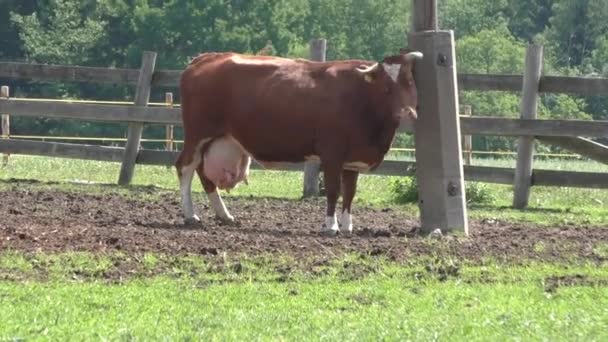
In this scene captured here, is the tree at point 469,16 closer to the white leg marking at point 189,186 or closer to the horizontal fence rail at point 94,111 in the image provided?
the horizontal fence rail at point 94,111

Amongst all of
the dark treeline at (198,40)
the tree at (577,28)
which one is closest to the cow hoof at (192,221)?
the dark treeline at (198,40)

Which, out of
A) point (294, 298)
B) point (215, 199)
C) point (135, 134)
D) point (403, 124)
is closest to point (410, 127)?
point (403, 124)

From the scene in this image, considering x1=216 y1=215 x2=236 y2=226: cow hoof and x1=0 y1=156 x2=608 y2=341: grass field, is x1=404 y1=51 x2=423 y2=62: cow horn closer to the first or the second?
x1=216 y1=215 x2=236 y2=226: cow hoof

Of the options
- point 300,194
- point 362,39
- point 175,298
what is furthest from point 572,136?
point 362,39

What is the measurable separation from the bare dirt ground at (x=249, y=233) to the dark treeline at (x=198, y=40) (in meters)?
32.1

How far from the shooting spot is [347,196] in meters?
13.4

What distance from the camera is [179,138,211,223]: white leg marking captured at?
1364 centimetres

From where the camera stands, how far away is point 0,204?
1462cm

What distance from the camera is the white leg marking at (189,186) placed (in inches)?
537

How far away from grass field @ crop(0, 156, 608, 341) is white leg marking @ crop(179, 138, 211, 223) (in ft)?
6.71

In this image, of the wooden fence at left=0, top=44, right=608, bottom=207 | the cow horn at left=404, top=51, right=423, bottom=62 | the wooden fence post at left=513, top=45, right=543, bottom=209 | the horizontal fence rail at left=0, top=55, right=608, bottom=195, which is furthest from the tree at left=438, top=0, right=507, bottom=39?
the cow horn at left=404, top=51, right=423, bottom=62

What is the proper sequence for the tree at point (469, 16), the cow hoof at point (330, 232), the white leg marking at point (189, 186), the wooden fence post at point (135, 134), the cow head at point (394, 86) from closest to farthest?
the cow hoof at point (330, 232) < the cow head at point (394, 86) < the white leg marking at point (189, 186) < the wooden fence post at point (135, 134) < the tree at point (469, 16)

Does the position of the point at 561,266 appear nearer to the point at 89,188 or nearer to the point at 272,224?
the point at 272,224

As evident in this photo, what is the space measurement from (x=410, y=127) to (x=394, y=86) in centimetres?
207
